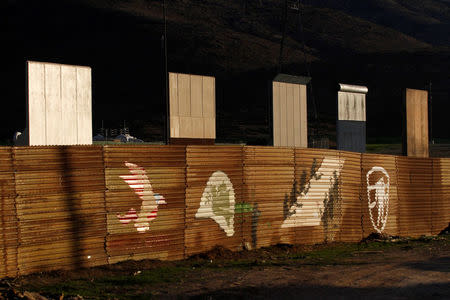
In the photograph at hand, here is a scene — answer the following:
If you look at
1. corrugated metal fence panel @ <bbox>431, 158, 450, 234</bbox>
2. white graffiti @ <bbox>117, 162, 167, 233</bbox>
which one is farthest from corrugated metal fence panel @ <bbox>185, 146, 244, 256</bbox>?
corrugated metal fence panel @ <bbox>431, 158, 450, 234</bbox>

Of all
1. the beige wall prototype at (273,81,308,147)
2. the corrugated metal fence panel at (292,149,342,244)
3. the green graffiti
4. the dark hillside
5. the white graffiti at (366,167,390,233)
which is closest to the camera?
the green graffiti

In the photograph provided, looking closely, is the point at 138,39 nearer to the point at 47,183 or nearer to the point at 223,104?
the point at 223,104

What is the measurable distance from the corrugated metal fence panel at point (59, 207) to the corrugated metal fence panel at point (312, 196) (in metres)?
5.52

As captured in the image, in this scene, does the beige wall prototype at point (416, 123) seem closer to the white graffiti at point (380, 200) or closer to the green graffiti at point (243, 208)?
the white graffiti at point (380, 200)

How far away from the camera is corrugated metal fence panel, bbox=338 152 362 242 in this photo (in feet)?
57.7

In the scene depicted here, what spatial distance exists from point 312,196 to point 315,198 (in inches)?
6.2

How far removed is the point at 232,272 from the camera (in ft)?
39.9

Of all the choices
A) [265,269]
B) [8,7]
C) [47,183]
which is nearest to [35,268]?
[47,183]

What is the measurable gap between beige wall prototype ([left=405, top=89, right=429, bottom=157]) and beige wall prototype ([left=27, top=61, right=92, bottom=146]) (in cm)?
1325

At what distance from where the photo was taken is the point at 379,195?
63.2ft

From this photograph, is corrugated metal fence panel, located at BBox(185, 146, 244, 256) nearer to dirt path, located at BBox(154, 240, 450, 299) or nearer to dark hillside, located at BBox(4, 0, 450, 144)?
dirt path, located at BBox(154, 240, 450, 299)

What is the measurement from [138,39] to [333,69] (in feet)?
125

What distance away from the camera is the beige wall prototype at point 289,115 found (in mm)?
18141

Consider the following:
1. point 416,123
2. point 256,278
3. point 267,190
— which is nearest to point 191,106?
point 267,190
